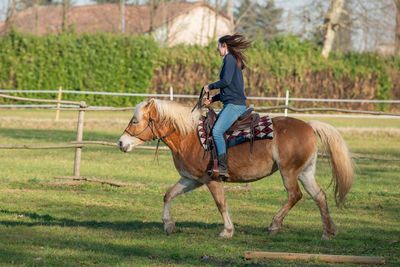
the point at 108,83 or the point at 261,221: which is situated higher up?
the point at 261,221

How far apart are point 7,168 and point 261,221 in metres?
8.89

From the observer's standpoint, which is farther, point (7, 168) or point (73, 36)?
point (73, 36)

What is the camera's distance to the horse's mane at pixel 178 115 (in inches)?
437

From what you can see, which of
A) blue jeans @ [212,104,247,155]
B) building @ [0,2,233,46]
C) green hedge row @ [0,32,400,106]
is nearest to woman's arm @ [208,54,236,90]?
blue jeans @ [212,104,247,155]

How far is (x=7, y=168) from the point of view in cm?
1986

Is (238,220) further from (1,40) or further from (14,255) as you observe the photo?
(1,40)

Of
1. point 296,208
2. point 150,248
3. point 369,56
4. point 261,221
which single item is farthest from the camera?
point 369,56

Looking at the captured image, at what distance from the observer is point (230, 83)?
35.4ft

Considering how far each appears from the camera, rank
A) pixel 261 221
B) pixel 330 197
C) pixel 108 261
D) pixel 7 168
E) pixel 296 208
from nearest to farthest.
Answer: pixel 108 261 → pixel 261 221 → pixel 296 208 → pixel 330 197 → pixel 7 168

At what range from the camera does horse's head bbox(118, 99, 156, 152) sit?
36.6 ft

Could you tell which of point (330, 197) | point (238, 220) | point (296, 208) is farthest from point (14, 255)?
point (330, 197)

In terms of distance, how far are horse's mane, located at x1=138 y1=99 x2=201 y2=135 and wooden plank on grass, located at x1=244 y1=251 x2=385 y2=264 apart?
2427 millimetres

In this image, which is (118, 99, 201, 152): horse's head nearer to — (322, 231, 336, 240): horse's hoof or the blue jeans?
the blue jeans

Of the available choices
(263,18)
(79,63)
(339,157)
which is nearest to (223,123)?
(339,157)
